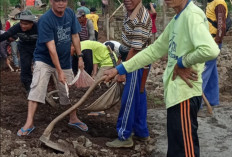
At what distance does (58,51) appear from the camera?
4.70 meters

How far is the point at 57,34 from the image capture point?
4.56 metres

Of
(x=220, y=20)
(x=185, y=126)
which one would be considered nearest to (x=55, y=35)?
(x=185, y=126)

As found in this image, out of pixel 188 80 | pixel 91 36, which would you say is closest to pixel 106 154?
pixel 188 80

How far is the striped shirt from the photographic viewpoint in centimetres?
411

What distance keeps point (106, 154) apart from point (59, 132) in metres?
0.76

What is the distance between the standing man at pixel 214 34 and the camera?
562 centimetres

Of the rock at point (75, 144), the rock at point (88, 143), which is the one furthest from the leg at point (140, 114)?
the rock at point (75, 144)

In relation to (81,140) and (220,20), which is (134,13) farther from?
(220,20)

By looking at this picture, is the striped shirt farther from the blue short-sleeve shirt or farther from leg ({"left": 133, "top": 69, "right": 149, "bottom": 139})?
the blue short-sleeve shirt

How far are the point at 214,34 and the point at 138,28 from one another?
83.2 inches

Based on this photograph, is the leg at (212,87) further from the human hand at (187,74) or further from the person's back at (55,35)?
the human hand at (187,74)

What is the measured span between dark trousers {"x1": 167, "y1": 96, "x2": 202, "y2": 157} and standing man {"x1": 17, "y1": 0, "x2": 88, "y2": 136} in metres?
1.96

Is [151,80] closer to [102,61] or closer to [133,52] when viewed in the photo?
[102,61]

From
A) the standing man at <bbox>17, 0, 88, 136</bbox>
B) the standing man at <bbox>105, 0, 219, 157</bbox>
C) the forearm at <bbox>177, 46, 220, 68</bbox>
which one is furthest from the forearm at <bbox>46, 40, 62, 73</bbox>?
the forearm at <bbox>177, 46, 220, 68</bbox>
